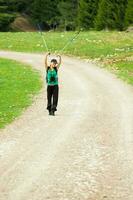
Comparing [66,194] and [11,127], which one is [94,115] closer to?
[11,127]

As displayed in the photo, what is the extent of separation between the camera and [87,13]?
83375mm

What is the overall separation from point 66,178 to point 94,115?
891cm

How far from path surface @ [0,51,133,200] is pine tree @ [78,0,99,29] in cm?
5777

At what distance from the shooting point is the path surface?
1138 cm

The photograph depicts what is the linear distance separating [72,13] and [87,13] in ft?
40.7

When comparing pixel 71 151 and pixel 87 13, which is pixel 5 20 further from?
pixel 71 151

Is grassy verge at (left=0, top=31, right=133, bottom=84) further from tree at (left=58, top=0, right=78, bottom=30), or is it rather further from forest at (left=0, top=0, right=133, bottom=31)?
tree at (left=58, top=0, right=78, bottom=30)

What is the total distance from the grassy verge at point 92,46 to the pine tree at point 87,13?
2398 centimetres

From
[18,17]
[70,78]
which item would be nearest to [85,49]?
[70,78]

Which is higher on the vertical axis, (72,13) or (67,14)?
(72,13)

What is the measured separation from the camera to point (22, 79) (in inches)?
1328

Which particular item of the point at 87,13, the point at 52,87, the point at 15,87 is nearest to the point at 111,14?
the point at 87,13

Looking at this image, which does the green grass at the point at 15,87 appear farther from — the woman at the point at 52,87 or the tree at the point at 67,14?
the tree at the point at 67,14

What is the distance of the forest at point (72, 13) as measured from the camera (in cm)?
7588
